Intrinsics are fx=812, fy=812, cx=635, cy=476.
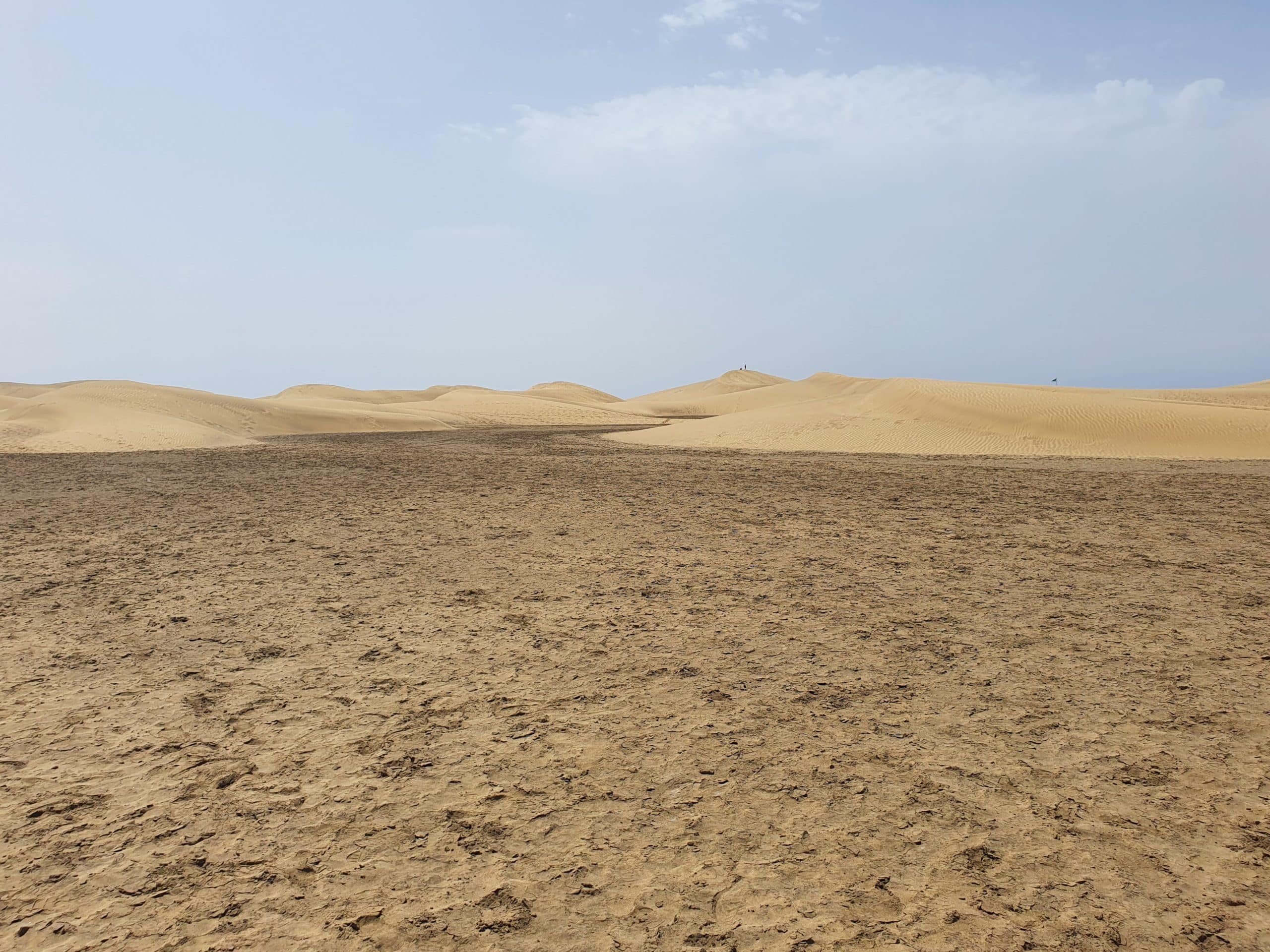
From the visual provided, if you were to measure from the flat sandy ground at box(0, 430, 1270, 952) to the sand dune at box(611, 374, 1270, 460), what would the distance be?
43.5 ft

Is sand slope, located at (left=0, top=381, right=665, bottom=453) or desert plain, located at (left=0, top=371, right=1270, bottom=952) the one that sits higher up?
sand slope, located at (left=0, top=381, right=665, bottom=453)

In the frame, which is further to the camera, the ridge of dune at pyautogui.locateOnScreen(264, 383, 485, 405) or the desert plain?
the ridge of dune at pyautogui.locateOnScreen(264, 383, 485, 405)

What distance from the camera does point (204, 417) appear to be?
1299 inches

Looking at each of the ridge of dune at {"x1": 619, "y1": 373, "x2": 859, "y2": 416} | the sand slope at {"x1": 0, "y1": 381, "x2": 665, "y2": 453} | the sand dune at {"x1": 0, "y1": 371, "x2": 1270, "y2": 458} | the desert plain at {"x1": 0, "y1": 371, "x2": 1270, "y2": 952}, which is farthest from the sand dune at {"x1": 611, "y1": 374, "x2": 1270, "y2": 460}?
the ridge of dune at {"x1": 619, "y1": 373, "x2": 859, "y2": 416}

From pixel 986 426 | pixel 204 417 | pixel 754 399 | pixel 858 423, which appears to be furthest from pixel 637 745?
pixel 754 399

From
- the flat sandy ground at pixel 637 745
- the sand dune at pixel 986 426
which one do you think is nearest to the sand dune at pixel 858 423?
the sand dune at pixel 986 426

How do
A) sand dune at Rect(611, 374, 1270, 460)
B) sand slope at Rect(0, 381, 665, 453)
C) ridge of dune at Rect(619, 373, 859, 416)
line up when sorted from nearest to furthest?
sand dune at Rect(611, 374, 1270, 460)
sand slope at Rect(0, 381, 665, 453)
ridge of dune at Rect(619, 373, 859, 416)

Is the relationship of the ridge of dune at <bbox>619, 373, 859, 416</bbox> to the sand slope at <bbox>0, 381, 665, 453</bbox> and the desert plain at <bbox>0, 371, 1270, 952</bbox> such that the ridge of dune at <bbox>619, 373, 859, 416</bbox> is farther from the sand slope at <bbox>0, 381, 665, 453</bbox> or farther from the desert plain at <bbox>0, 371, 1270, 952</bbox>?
the desert plain at <bbox>0, 371, 1270, 952</bbox>

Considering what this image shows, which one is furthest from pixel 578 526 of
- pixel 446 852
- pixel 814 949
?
pixel 814 949

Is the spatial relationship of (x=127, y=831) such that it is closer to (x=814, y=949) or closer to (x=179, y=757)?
(x=179, y=757)

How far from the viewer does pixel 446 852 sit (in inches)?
95.6

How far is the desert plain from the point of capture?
2.18 m

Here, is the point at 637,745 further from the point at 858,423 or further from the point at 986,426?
the point at 858,423

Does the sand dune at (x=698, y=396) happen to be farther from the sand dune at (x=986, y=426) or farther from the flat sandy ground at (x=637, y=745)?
the flat sandy ground at (x=637, y=745)
